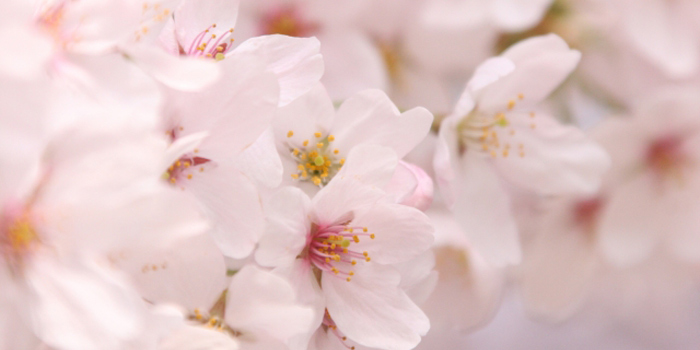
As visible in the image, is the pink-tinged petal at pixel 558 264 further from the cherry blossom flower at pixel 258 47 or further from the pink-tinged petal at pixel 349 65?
the cherry blossom flower at pixel 258 47

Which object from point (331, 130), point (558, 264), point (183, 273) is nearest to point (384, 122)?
point (331, 130)

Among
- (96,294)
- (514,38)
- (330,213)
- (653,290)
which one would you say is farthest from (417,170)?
(653,290)

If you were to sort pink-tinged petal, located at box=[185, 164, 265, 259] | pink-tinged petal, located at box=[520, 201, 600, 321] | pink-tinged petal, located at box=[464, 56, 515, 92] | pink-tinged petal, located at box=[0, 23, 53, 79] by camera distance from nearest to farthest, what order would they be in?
pink-tinged petal, located at box=[0, 23, 53, 79], pink-tinged petal, located at box=[185, 164, 265, 259], pink-tinged petal, located at box=[464, 56, 515, 92], pink-tinged petal, located at box=[520, 201, 600, 321]

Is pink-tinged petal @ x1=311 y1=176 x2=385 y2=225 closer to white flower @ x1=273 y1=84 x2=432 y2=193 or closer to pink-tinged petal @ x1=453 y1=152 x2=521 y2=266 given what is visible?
→ white flower @ x1=273 y1=84 x2=432 y2=193

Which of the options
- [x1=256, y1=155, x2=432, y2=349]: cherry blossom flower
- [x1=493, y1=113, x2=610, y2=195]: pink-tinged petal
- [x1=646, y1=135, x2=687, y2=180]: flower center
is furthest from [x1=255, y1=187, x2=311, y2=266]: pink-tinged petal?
[x1=646, y1=135, x2=687, y2=180]: flower center

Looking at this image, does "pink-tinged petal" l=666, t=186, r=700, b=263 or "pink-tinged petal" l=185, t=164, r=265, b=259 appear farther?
"pink-tinged petal" l=666, t=186, r=700, b=263

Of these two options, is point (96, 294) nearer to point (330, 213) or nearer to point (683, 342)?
point (330, 213)

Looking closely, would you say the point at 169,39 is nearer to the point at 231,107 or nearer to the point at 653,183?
the point at 231,107
